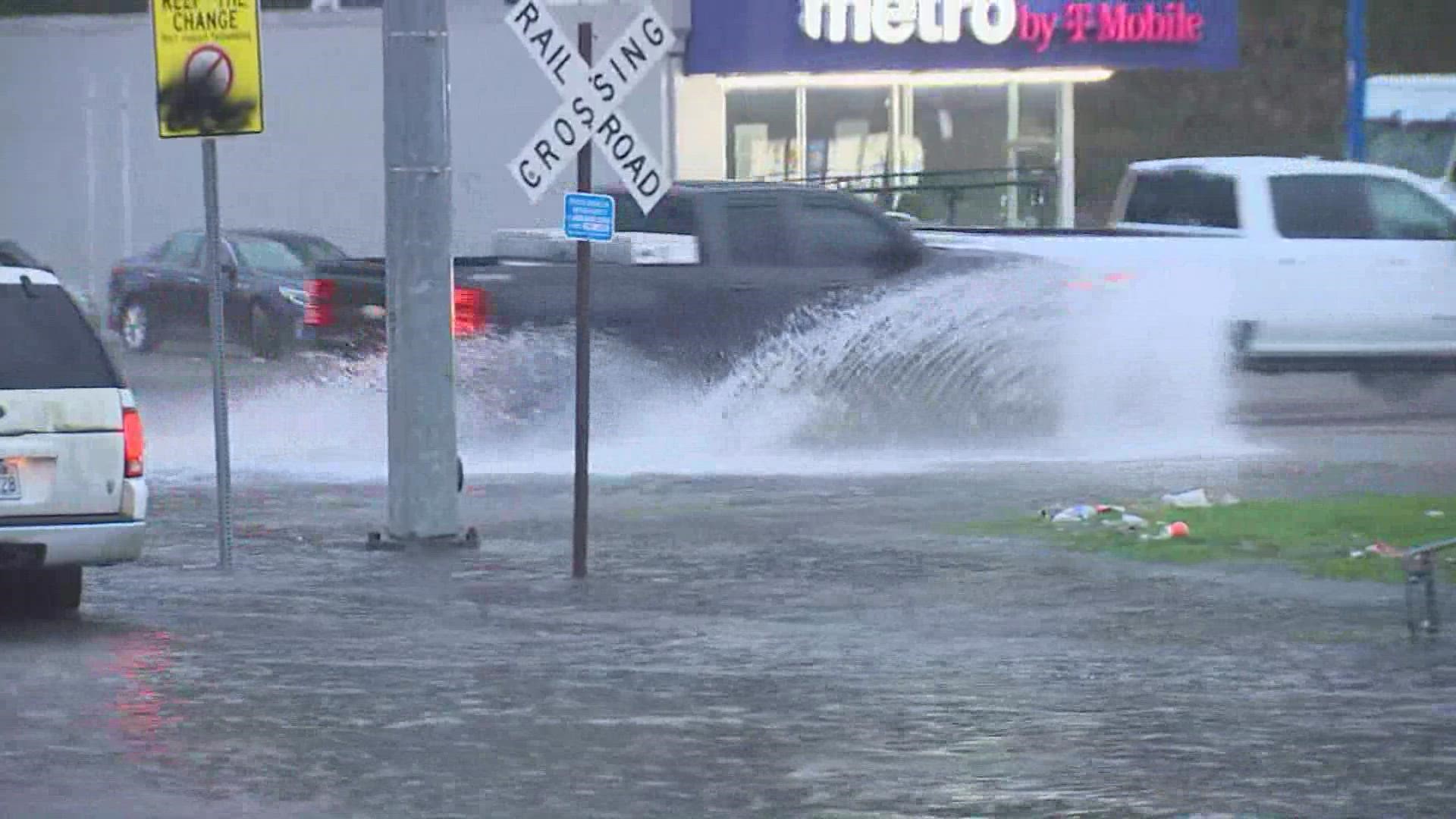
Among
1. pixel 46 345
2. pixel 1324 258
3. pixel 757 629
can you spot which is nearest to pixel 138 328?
pixel 1324 258

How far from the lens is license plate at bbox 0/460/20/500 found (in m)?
11.7

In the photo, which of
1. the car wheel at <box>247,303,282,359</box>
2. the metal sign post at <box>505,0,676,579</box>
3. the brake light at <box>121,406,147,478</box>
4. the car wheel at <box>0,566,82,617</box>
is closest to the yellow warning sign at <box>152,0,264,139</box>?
the metal sign post at <box>505,0,676,579</box>

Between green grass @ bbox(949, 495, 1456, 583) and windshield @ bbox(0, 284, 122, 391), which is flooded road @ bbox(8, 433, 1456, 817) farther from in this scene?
windshield @ bbox(0, 284, 122, 391)

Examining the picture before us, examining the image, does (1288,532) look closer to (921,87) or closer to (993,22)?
(993,22)

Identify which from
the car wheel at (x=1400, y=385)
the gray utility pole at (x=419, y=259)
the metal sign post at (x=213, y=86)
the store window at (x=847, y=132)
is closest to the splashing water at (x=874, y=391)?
the car wheel at (x=1400, y=385)

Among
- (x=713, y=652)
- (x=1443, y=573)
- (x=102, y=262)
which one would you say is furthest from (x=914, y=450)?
(x=102, y=262)

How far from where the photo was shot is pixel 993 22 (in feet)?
121

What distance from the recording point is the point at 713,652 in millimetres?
11469

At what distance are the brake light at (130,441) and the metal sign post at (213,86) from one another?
2.14m

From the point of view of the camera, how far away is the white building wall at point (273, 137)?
3656cm

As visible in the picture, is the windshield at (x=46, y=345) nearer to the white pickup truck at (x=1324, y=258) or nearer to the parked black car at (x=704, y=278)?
the parked black car at (x=704, y=278)

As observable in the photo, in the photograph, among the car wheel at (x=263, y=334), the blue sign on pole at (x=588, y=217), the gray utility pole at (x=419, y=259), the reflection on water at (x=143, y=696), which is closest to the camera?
the reflection on water at (x=143, y=696)

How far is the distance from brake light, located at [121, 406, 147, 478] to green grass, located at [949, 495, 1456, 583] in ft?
16.5

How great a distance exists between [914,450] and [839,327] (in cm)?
116
